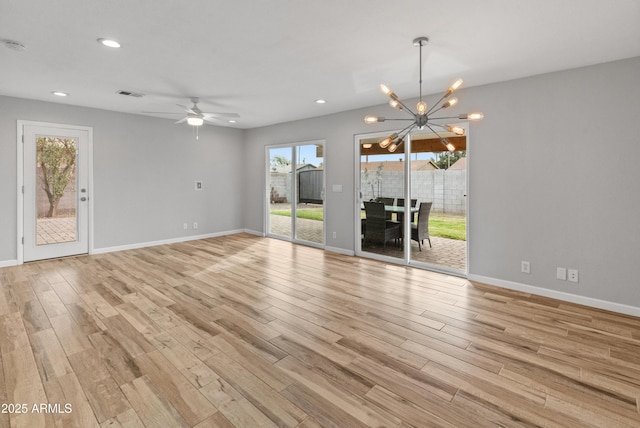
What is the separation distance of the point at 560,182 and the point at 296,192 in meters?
4.72

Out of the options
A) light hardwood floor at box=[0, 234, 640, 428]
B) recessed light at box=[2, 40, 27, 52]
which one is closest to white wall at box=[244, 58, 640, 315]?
light hardwood floor at box=[0, 234, 640, 428]

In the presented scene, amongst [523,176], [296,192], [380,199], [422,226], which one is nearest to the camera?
[523,176]

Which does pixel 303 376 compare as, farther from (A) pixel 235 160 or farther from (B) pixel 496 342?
(A) pixel 235 160

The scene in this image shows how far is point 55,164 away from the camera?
17.7ft

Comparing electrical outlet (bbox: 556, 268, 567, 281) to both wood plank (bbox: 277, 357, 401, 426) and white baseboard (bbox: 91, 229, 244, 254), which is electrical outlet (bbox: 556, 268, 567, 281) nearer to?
wood plank (bbox: 277, 357, 401, 426)

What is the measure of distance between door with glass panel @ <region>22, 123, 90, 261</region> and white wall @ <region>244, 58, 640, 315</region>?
20.9ft

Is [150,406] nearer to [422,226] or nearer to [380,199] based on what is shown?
[380,199]

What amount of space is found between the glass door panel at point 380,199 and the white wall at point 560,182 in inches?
50.5

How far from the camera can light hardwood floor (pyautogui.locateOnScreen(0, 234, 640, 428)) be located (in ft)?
6.23

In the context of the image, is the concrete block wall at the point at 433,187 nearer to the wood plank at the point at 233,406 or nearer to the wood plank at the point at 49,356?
the wood plank at the point at 233,406

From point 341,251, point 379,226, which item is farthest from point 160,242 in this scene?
point 379,226

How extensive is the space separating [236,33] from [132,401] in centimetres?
294

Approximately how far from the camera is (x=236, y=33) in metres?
2.83

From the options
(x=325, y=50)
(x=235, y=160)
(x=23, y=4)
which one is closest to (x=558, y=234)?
(x=325, y=50)
